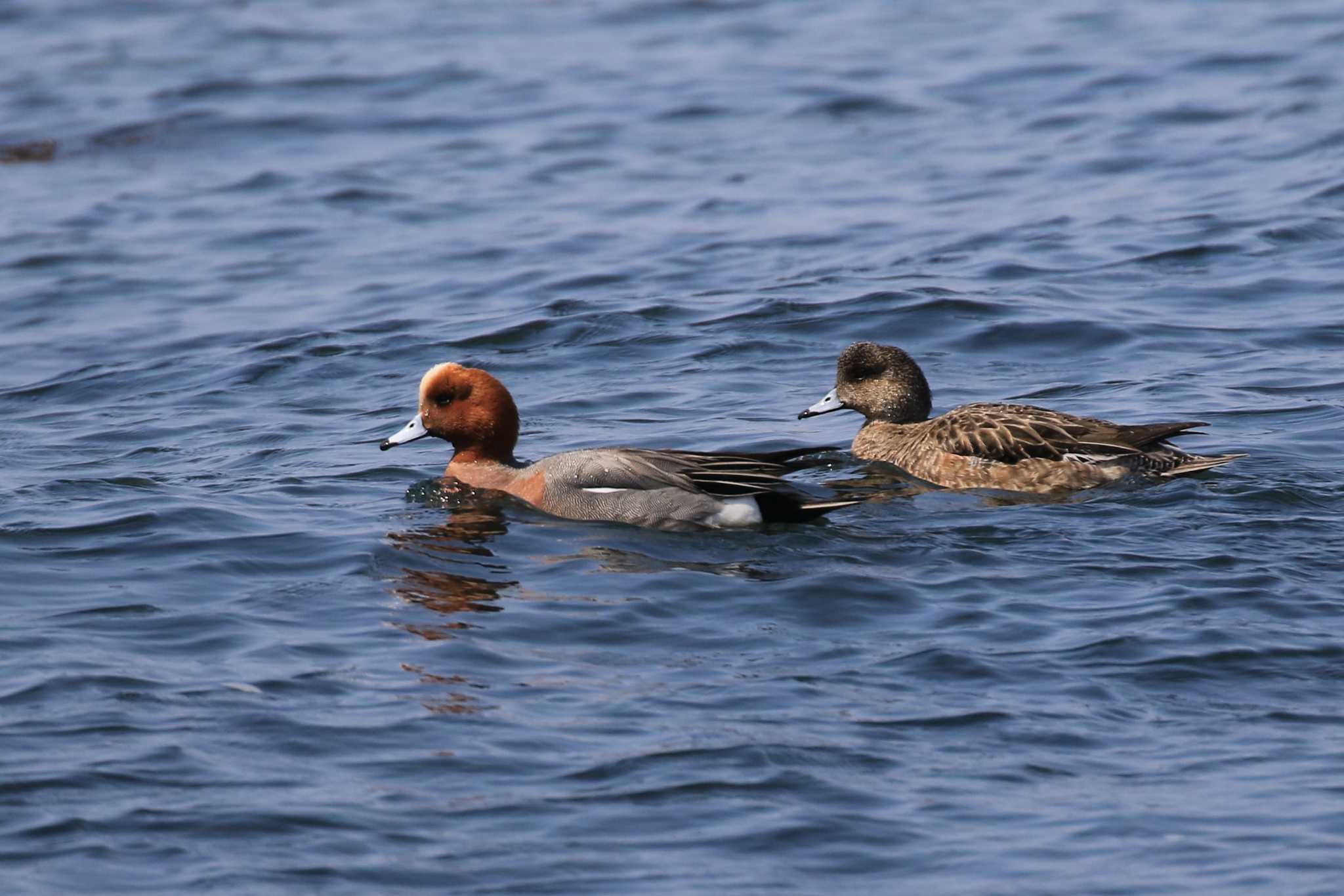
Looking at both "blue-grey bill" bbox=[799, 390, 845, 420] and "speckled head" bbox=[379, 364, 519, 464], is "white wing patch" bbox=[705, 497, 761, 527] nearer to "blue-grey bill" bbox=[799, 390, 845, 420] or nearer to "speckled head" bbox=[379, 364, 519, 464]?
"speckled head" bbox=[379, 364, 519, 464]

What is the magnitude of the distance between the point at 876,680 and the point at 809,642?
497 millimetres

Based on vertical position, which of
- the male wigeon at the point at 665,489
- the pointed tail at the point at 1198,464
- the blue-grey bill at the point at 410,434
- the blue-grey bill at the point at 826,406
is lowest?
the pointed tail at the point at 1198,464

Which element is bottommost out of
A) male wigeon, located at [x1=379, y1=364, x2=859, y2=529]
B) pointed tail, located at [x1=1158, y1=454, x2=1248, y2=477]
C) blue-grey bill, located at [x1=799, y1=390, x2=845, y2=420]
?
pointed tail, located at [x1=1158, y1=454, x2=1248, y2=477]

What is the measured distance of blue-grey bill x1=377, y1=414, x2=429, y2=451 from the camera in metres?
10.4

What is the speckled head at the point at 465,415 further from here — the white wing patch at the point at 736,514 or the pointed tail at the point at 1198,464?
the pointed tail at the point at 1198,464

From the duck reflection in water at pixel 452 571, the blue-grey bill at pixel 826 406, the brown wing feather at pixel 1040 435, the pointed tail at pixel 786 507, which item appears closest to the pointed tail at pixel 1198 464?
the brown wing feather at pixel 1040 435

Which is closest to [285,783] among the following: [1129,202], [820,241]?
[820,241]

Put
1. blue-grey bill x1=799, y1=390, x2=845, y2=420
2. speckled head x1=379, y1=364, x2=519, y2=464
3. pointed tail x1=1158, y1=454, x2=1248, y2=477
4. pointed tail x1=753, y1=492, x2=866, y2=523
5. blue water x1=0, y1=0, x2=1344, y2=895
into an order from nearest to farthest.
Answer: blue water x1=0, y1=0, x2=1344, y2=895 → pointed tail x1=753, y1=492, x2=866, y2=523 → pointed tail x1=1158, y1=454, x2=1248, y2=477 → speckled head x1=379, y1=364, x2=519, y2=464 → blue-grey bill x1=799, y1=390, x2=845, y2=420

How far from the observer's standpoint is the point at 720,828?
626 cm

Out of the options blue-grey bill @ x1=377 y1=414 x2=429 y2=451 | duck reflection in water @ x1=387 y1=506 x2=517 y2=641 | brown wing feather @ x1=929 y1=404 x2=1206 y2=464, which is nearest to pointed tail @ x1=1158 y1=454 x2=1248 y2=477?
brown wing feather @ x1=929 y1=404 x2=1206 y2=464

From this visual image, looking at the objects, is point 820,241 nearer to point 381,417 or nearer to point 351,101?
point 381,417

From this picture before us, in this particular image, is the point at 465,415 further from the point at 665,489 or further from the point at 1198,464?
the point at 1198,464

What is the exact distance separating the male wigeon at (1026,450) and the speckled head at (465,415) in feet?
6.97

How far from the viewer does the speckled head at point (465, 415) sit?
1038 centimetres
